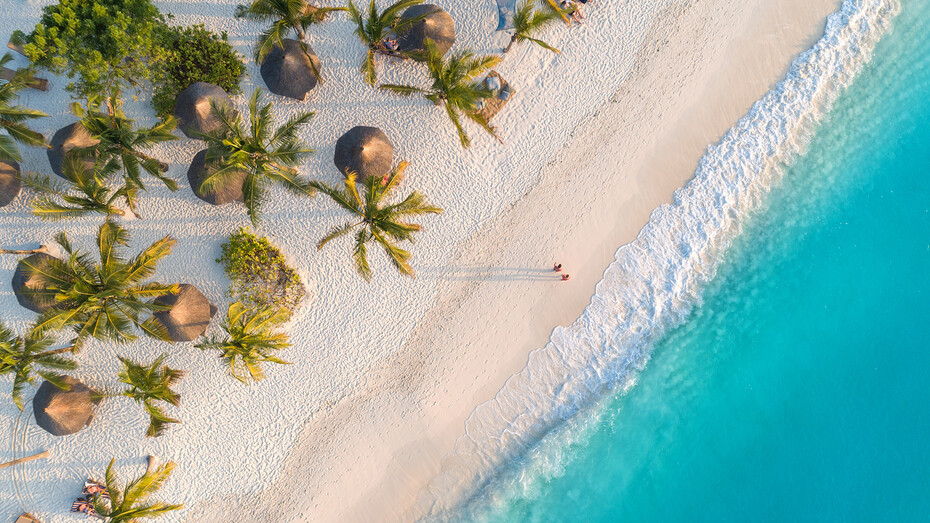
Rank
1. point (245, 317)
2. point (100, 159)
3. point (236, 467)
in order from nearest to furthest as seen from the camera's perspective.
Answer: point (100, 159), point (245, 317), point (236, 467)

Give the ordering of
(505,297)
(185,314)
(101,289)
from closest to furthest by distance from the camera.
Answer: (101,289) < (185,314) < (505,297)

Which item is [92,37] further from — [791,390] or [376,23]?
[791,390]

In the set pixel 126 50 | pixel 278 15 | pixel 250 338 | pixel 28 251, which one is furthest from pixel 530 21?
pixel 28 251

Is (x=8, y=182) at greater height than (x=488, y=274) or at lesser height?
greater

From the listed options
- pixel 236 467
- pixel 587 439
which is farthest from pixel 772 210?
pixel 236 467

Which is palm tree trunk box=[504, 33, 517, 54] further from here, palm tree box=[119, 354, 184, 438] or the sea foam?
palm tree box=[119, 354, 184, 438]

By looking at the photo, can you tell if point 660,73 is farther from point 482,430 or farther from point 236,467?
point 236,467

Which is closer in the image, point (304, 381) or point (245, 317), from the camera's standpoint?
point (245, 317)
